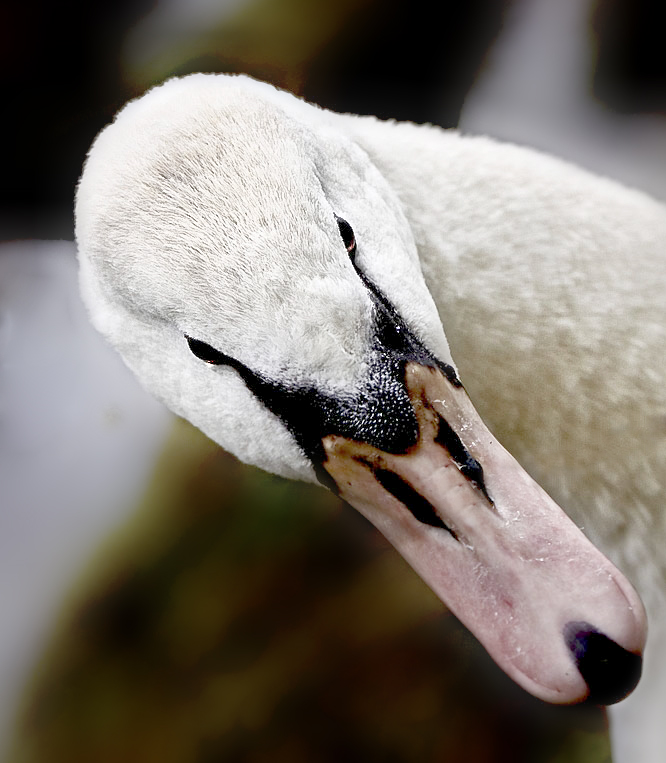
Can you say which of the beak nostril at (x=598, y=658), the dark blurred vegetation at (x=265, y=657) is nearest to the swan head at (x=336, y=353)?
the beak nostril at (x=598, y=658)

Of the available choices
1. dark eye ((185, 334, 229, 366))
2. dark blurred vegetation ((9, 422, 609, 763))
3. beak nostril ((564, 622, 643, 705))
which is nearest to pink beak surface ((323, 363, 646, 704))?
beak nostril ((564, 622, 643, 705))

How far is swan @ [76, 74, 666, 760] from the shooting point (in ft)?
1.63

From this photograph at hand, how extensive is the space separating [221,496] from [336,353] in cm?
95

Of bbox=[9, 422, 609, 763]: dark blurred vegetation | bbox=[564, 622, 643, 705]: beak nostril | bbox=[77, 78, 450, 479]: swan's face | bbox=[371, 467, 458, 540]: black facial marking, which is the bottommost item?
bbox=[9, 422, 609, 763]: dark blurred vegetation

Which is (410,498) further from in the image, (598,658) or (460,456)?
(598,658)

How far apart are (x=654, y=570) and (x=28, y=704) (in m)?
1.11

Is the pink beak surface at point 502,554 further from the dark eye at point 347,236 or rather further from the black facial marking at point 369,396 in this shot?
the dark eye at point 347,236

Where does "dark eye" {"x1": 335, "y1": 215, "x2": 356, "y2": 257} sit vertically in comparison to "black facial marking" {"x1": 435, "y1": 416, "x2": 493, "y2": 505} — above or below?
above

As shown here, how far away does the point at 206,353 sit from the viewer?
1.85ft

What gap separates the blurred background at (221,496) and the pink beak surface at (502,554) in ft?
2.57

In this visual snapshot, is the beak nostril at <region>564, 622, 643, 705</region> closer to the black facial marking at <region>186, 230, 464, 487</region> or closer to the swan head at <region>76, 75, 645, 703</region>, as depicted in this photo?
the swan head at <region>76, 75, 645, 703</region>

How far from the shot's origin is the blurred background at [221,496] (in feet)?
3.94

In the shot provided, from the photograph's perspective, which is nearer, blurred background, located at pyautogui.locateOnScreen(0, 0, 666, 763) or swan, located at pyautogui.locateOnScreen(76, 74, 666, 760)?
swan, located at pyautogui.locateOnScreen(76, 74, 666, 760)

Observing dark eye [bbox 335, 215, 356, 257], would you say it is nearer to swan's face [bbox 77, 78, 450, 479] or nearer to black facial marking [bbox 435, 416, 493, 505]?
swan's face [bbox 77, 78, 450, 479]
